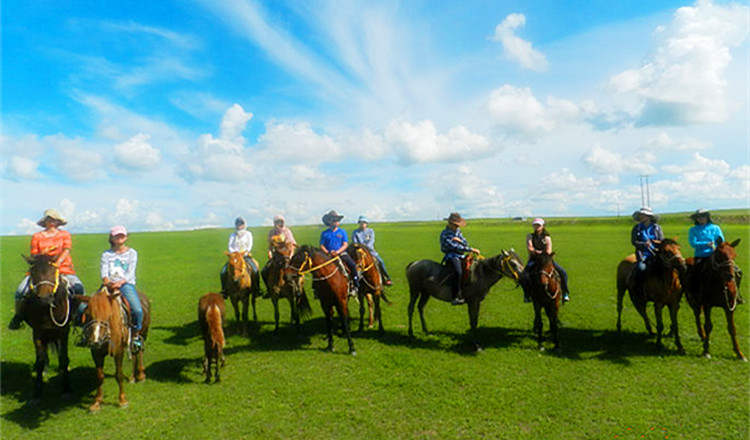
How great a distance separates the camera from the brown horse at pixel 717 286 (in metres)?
7.64

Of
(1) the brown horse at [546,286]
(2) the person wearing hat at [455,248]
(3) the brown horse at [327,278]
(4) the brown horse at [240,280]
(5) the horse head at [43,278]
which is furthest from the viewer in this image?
(4) the brown horse at [240,280]

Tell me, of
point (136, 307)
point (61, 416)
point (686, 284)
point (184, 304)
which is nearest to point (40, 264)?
point (136, 307)

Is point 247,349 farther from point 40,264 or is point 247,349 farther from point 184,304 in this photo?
point 184,304

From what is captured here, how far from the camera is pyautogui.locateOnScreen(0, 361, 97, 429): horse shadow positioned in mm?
6188

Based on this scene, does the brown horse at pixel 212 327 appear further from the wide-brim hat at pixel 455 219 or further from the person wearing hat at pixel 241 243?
the wide-brim hat at pixel 455 219

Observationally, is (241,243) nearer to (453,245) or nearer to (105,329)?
(105,329)

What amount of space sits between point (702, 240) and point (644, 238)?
1035 mm

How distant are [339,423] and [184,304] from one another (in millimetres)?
11112

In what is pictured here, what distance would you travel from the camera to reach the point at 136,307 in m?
6.70

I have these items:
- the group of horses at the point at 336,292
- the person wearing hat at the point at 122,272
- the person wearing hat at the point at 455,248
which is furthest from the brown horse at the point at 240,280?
the person wearing hat at the point at 455,248

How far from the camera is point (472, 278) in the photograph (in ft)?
29.7

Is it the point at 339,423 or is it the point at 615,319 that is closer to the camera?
the point at 339,423

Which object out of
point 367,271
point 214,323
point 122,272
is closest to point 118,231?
point 122,272

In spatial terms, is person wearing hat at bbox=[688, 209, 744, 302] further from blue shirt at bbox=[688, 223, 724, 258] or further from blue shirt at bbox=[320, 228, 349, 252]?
blue shirt at bbox=[320, 228, 349, 252]
